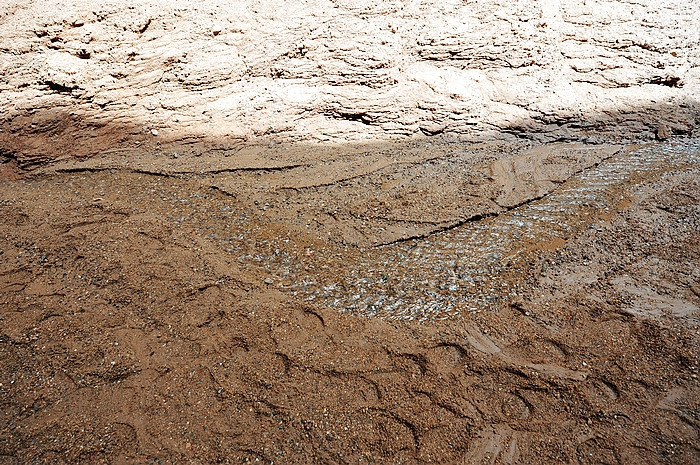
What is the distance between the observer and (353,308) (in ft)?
9.01

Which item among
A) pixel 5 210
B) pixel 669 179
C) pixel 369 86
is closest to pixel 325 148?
pixel 369 86

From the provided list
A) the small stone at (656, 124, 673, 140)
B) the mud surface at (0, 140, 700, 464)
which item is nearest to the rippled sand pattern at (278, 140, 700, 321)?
the mud surface at (0, 140, 700, 464)

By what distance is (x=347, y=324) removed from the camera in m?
2.64

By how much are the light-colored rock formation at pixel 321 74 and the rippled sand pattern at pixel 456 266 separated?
111cm

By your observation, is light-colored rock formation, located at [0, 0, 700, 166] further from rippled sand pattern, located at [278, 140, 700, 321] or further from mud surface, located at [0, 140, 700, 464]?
rippled sand pattern, located at [278, 140, 700, 321]

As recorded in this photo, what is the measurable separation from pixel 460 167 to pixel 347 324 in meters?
1.92

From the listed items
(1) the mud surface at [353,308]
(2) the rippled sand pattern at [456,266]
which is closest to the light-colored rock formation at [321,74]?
(1) the mud surface at [353,308]

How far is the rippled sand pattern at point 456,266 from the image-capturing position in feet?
9.12

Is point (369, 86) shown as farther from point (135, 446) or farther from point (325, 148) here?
point (135, 446)

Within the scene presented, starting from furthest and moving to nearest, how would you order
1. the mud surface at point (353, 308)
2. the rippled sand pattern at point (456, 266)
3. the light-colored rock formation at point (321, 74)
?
the light-colored rock formation at point (321, 74), the rippled sand pattern at point (456, 266), the mud surface at point (353, 308)

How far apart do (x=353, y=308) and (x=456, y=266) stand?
72 centimetres

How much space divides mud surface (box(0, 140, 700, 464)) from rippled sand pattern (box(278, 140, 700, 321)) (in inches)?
0.6

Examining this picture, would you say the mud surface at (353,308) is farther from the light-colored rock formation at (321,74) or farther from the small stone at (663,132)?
the light-colored rock formation at (321,74)

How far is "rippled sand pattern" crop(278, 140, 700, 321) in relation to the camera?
109 inches
